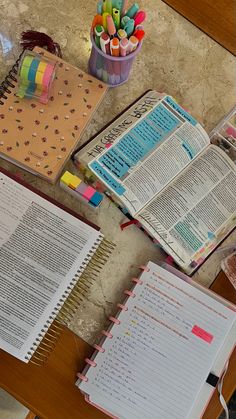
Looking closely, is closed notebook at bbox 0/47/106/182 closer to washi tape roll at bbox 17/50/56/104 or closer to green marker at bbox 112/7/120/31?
washi tape roll at bbox 17/50/56/104

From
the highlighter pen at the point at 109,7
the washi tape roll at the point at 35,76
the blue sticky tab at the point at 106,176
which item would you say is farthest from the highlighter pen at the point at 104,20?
the blue sticky tab at the point at 106,176

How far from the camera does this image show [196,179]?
1.09m

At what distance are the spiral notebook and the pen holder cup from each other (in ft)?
0.95

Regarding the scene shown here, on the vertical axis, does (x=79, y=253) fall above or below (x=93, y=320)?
above

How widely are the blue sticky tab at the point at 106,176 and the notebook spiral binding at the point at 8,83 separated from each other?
Answer: 230 mm

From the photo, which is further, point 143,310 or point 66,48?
point 66,48

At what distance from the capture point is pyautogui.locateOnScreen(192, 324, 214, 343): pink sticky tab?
39.9 inches

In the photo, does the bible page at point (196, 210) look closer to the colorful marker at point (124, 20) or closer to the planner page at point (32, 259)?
the planner page at point (32, 259)

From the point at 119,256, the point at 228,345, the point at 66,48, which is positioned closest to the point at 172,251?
the point at 119,256

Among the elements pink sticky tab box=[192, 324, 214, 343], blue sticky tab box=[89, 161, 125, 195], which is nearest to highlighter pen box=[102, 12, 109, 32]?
blue sticky tab box=[89, 161, 125, 195]

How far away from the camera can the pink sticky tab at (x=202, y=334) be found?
1013mm

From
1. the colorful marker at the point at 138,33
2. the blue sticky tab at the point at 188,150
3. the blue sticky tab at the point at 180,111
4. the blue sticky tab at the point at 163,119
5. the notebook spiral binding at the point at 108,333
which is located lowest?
the notebook spiral binding at the point at 108,333

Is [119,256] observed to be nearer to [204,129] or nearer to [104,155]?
[104,155]

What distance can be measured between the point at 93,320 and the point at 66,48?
0.58m
